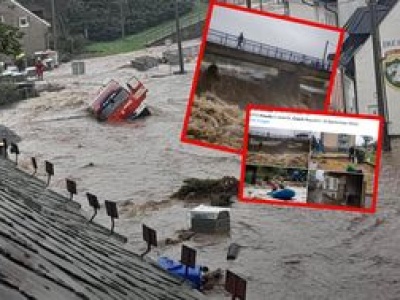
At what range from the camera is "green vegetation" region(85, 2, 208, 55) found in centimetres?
7396

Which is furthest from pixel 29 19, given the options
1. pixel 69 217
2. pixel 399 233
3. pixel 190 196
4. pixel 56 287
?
pixel 56 287

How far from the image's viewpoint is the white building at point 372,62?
2862 cm

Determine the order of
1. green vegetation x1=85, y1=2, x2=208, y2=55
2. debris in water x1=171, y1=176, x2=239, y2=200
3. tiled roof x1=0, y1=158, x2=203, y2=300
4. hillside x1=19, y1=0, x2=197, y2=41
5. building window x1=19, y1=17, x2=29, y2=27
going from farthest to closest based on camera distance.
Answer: hillside x1=19, y1=0, x2=197, y2=41 < green vegetation x1=85, y1=2, x2=208, y2=55 < building window x1=19, y1=17, x2=29, y2=27 < debris in water x1=171, y1=176, x2=239, y2=200 < tiled roof x1=0, y1=158, x2=203, y2=300

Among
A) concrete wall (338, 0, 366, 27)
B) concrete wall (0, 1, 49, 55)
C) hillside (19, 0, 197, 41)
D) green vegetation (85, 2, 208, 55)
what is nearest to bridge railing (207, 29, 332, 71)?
concrete wall (338, 0, 366, 27)

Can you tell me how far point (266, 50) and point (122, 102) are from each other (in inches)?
1307

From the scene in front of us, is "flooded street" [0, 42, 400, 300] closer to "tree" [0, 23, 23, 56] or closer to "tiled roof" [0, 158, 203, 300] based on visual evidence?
"tiled roof" [0, 158, 203, 300]

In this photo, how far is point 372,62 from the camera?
96.1 ft

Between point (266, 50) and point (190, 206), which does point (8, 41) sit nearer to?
point (266, 50)

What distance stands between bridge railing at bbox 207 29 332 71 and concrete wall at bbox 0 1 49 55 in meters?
61.5

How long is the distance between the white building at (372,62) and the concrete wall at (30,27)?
42.7m

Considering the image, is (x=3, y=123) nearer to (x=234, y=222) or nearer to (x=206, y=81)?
(x=234, y=222)

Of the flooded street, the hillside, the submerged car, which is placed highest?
the hillside

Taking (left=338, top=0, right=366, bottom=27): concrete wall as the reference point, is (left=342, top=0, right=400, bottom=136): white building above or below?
below

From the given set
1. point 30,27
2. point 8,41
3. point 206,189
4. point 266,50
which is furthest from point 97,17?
point 266,50
